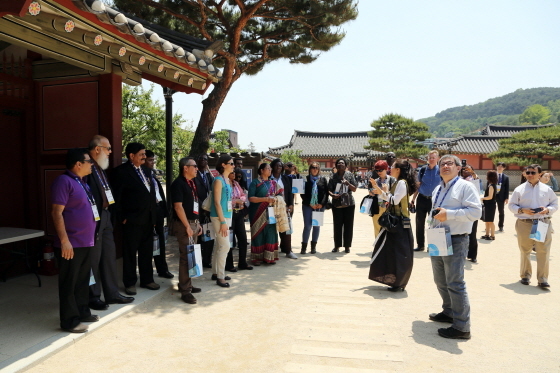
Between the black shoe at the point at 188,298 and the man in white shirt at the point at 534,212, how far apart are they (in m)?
4.51

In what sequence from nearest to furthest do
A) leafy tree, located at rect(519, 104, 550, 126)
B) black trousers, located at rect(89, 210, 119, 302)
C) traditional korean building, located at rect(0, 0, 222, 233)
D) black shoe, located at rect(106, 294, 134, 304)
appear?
black trousers, located at rect(89, 210, 119, 302), black shoe, located at rect(106, 294, 134, 304), traditional korean building, located at rect(0, 0, 222, 233), leafy tree, located at rect(519, 104, 550, 126)

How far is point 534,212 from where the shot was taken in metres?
5.09

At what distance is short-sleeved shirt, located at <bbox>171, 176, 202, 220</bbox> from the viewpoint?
14.3ft

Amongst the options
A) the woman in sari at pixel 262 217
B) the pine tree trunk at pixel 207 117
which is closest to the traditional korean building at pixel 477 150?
the pine tree trunk at pixel 207 117

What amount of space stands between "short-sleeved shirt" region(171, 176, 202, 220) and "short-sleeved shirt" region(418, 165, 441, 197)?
4600mm

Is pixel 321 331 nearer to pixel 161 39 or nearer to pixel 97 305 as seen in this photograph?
pixel 97 305

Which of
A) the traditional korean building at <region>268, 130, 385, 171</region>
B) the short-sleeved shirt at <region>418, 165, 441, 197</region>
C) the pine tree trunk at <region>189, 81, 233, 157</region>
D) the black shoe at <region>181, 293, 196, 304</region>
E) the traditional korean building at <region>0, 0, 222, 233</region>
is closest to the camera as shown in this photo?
the black shoe at <region>181, 293, 196, 304</region>

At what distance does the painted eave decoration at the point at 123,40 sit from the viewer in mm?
3205

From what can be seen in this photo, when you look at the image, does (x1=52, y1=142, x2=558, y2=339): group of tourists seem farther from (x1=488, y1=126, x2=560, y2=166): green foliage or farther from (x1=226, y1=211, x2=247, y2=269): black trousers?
(x1=488, y1=126, x2=560, y2=166): green foliage

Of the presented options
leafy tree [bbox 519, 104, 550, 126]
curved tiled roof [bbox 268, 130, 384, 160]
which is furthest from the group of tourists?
leafy tree [bbox 519, 104, 550, 126]

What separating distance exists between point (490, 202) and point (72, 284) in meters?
8.50

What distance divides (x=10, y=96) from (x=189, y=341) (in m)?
4.20

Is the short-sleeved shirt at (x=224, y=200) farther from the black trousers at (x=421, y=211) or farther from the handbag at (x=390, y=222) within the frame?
the black trousers at (x=421, y=211)

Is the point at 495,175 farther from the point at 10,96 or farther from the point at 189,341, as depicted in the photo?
the point at 10,96
